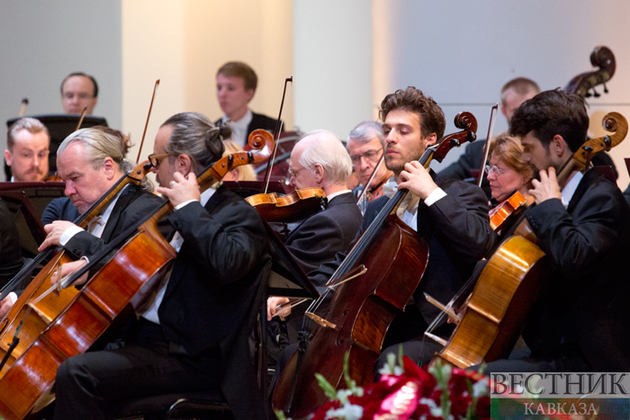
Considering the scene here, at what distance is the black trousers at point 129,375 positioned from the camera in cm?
217

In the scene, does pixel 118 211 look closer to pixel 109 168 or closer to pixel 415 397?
pixel 109 168

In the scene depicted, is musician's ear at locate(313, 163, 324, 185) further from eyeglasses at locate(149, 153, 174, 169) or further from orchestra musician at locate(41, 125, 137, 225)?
eyeglasses at locate(149, 153, 174, 169)

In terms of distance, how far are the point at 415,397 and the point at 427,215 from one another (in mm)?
1479

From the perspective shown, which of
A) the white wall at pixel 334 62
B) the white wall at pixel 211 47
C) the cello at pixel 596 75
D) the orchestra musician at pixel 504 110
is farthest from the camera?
the white wall at pixel 211 47

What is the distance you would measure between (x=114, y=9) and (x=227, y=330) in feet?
15.8

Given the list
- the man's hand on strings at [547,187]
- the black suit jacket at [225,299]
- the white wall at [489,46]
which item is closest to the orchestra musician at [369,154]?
the white wall at [489,46]

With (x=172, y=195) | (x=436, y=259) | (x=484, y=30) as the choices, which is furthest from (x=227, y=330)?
(x=484, y=30)

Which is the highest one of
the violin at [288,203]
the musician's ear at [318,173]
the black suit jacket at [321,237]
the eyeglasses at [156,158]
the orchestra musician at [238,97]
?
the orchestra musician at [238,97]

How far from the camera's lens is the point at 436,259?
2502 mm

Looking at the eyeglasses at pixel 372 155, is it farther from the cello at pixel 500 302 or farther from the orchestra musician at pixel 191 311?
the cello at pixel 500 302

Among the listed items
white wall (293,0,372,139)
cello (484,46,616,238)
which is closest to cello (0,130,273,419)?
cello (484,46,616,238)

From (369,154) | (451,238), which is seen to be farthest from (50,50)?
(451,238)

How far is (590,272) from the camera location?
2.10 meters
